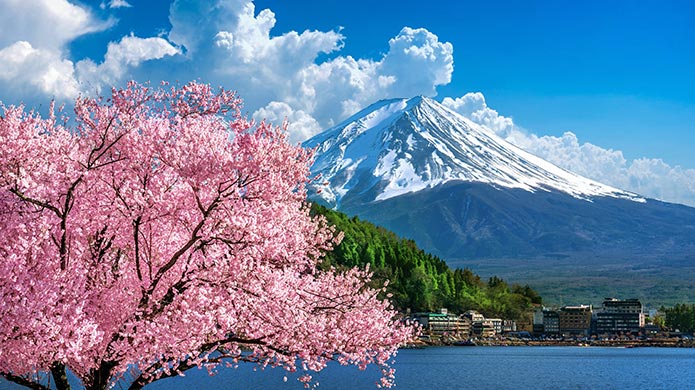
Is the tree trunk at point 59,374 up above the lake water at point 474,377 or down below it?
above

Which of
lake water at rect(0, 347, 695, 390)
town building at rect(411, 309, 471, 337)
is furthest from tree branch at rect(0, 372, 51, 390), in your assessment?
town building at rect(411, 309, 471, 337)

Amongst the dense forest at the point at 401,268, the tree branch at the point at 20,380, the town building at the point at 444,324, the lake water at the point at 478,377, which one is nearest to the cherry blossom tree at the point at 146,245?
the tree branch at the point at 20,380

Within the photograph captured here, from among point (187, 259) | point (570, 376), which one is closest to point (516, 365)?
point (570, 376)

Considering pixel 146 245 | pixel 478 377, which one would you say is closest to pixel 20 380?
pixel 146 245

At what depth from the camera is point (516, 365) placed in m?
120

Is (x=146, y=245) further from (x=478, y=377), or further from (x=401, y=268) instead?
(x=401, y=268)

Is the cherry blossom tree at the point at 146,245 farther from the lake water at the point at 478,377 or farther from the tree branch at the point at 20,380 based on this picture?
the lake water at the point at 478,377

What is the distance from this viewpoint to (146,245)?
54.1ft

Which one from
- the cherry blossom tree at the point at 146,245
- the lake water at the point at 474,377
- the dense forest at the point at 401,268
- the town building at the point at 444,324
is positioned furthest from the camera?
the town building at the point at 444,324

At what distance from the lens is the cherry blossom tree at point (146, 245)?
15.0m

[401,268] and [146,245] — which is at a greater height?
[401,268]

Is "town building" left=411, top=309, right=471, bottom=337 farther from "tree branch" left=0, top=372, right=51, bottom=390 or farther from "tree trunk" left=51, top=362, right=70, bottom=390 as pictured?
"tree trunk" left=51, top=362, right=70, bottom=390

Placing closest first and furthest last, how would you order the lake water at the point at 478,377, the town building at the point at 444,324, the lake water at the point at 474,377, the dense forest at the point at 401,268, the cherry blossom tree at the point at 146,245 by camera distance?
the cherry blossom tree at the point at 146,245 < the lake water at the point at 474,377 < the lake water at the point at 478,377 < the dense forest at the point at 401,268 < the town building at the point at 444,324

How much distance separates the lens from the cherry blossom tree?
49.3ft
